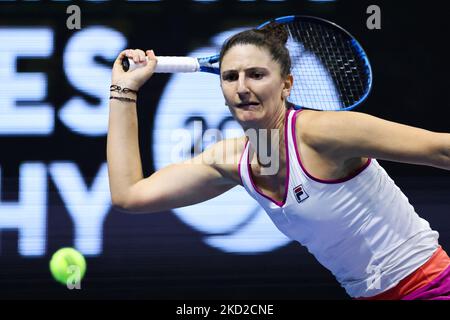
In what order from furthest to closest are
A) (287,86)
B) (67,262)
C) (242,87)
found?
(67,262), (287,86), (242,87)

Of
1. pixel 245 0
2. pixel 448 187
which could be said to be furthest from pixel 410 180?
pixel 245 0

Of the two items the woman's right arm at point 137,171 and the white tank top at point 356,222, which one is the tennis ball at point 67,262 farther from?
the white tank top at point 356,222

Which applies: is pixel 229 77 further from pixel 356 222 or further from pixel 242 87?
pixel 356 222

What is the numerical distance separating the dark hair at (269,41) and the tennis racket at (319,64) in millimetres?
189

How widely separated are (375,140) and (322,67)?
1.02 metres

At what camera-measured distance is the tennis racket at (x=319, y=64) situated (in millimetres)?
2812

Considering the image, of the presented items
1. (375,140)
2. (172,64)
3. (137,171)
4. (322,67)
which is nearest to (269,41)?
(172,64)

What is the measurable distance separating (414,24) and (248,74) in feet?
6.21

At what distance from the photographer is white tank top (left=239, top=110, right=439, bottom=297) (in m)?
2.49

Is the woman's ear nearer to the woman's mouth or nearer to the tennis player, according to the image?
the tennis player

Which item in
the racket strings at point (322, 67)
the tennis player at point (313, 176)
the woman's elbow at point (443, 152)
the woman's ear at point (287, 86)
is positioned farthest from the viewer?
the racket strings at point (322, 67)

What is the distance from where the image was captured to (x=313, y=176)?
2492 mm

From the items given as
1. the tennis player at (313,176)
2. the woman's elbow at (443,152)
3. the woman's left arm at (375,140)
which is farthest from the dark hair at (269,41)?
the woman's elbow at (443,152)

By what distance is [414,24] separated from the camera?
13.7 feet
